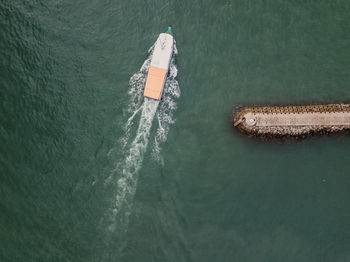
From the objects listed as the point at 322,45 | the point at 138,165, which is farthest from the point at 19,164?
the point at 322,45

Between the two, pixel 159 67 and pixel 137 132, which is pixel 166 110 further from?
pixel 159 67

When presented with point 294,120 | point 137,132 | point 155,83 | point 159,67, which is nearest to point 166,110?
point 155,83

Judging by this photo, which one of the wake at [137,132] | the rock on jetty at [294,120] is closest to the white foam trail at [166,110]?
the wake at [137,132]

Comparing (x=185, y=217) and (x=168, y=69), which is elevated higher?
(x=168, y=69)

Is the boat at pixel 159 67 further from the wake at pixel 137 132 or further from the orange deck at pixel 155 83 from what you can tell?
the wake at pixel 137 132

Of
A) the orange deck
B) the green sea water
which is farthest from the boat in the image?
the green sea water

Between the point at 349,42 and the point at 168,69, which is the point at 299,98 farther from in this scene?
the point at 168,69

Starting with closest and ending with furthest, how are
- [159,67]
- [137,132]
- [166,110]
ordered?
[159,67] < [137,132] < [166,110]
